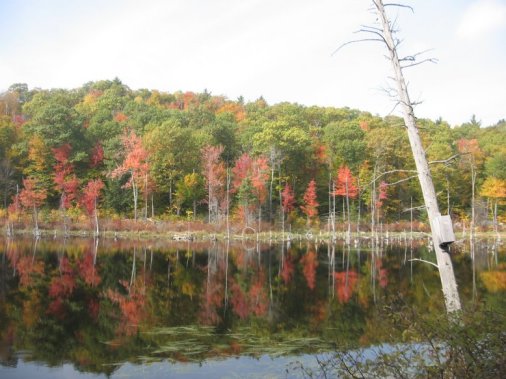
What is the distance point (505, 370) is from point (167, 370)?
603cm

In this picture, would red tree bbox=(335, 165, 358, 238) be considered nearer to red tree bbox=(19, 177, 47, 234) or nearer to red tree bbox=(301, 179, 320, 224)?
red tree bbox=(301, 179, 320, 224)

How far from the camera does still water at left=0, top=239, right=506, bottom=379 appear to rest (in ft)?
29.8

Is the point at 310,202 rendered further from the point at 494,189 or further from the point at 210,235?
the point at 494,189

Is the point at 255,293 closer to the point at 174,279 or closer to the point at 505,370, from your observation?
the point at 174,279

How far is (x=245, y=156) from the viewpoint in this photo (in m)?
51.8

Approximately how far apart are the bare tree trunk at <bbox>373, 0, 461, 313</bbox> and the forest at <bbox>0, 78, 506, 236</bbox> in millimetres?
38126

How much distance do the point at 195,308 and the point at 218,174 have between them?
123 ft

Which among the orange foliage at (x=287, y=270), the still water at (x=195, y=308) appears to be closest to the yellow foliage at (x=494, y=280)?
the still water at (x=195, y=308)

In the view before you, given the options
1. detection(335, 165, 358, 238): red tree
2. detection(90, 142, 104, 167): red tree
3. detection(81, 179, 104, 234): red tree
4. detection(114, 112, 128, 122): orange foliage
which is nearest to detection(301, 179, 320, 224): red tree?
detection(335, 165, 358, 238): red tree

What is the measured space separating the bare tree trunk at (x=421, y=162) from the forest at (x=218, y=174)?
3813 cm

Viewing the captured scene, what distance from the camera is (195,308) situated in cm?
1408

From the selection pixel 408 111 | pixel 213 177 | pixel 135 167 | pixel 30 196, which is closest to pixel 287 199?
pixel 213 177

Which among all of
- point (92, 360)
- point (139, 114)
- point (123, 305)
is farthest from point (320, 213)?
point (92, 360)

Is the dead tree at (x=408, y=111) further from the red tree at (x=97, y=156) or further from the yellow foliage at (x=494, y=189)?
the yellow foliage at (x=494, y=189)
